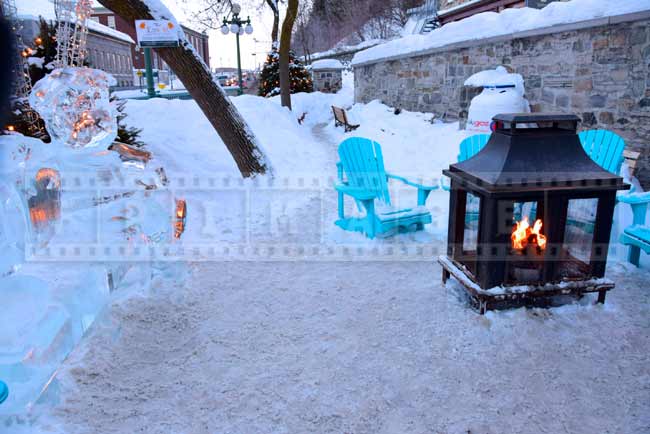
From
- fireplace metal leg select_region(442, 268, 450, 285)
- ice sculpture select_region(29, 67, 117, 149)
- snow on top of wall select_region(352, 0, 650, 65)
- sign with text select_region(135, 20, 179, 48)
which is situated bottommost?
fireplace metal leg select_region(442, 268, 450, 285)

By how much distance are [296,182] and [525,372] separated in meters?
4.45

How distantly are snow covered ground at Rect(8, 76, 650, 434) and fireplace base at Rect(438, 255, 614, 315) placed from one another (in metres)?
0.08

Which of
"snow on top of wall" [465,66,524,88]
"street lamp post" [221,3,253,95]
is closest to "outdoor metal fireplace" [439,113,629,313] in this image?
"snow on top of wall" [465,66,524,88]

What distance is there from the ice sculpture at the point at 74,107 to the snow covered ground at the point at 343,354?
1.05 metres

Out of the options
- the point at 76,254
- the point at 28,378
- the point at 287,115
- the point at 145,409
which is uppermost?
the point at 287,115

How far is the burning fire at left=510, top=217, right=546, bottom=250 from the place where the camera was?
9.11ft

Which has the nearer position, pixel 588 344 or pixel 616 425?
pixel 616 425

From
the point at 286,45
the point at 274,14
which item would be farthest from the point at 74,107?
the point at 274,14

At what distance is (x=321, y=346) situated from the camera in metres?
2.57

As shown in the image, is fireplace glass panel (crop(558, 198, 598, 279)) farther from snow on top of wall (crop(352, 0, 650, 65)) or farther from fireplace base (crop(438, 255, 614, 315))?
snow on top of wall (crop(352, 0, 650, 65))

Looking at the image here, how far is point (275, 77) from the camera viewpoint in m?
15.9

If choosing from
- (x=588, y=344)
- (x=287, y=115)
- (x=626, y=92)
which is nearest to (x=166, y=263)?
(x=588, y=344)

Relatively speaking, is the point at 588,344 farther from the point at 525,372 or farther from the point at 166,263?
the point at 166,263

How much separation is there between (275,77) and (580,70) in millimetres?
11670
